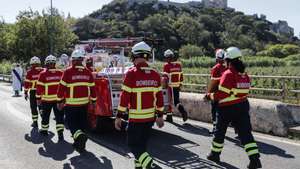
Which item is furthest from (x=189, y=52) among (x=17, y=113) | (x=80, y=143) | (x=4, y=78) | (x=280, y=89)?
(x=80, y=143)

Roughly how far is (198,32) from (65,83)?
338 feet

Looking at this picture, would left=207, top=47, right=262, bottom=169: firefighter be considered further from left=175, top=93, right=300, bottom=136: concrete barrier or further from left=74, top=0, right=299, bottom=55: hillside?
left=74, top=0, right=299, bottom=55: hillside

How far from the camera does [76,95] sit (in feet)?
27.5

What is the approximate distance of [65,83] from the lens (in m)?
8.34

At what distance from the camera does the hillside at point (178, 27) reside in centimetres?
9825

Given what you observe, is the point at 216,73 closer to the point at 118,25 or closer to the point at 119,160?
the point at 119,160

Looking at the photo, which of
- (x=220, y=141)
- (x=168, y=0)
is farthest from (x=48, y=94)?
(x=168, y=0)

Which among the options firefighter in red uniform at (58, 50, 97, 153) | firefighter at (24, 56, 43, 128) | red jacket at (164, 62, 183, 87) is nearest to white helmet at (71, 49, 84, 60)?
firefighter in red uniform at (58, 50, 97, 153)

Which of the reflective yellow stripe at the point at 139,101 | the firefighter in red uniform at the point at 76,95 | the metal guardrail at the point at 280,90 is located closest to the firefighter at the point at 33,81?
the firefighter in red uniform at the point at 76,95

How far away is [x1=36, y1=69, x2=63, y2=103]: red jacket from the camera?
1021cm

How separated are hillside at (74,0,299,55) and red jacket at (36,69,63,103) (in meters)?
75.6

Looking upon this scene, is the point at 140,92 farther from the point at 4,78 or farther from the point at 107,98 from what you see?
the point at 4,78

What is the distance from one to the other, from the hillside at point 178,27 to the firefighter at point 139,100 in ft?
263

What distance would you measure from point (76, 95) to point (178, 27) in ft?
342
